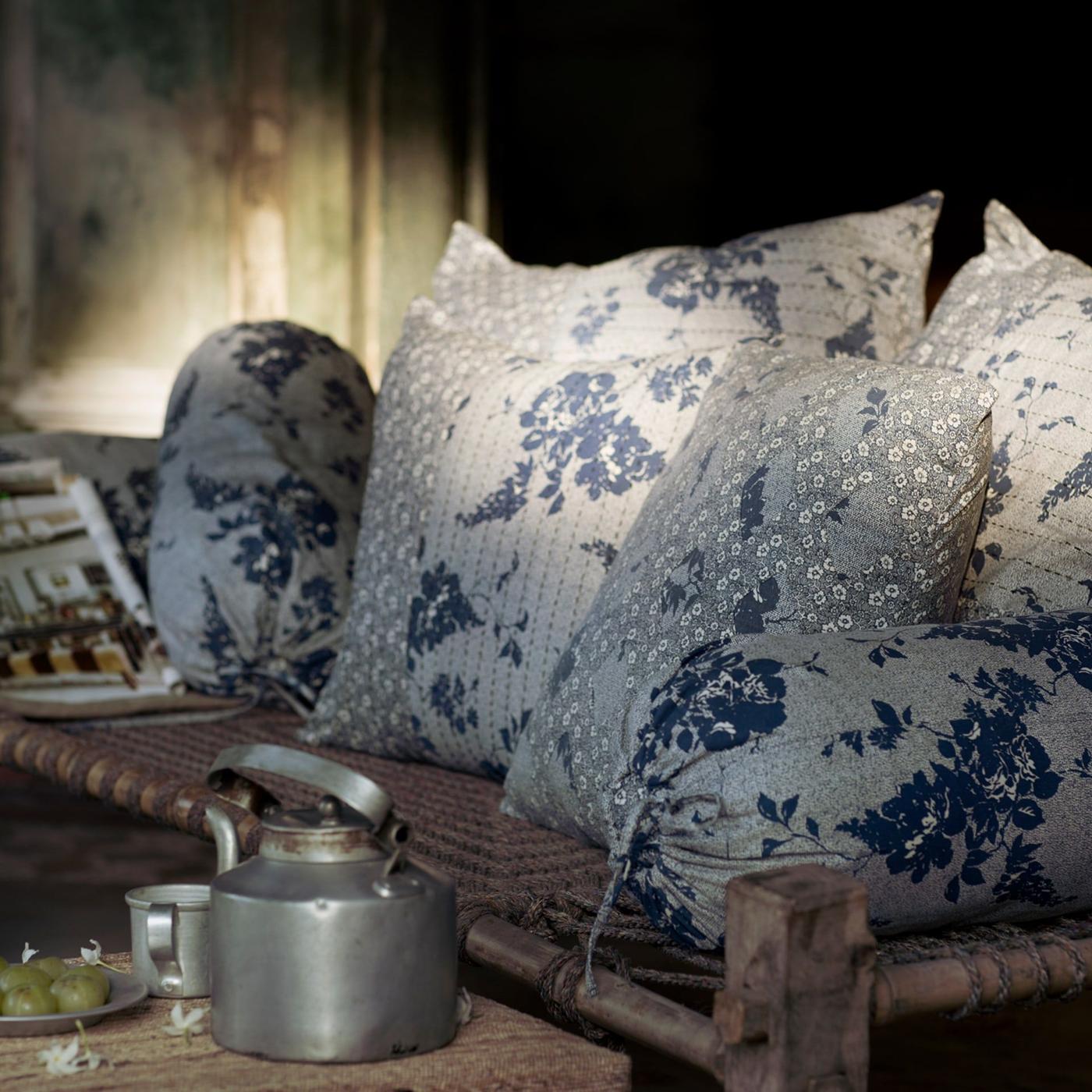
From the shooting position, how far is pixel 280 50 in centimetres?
341

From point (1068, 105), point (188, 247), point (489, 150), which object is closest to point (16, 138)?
point (188, 247)

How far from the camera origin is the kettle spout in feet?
2.89

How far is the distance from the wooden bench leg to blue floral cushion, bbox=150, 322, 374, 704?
117 cm

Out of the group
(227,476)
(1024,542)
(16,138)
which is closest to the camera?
(1024,542)

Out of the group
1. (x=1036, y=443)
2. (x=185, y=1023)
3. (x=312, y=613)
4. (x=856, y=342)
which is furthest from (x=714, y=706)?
(x=312, y=613)

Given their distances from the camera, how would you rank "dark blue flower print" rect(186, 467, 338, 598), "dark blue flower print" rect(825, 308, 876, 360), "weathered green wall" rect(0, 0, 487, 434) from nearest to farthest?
"dark blue flower print" rect(825, 308, 876, 360) → "dark blue flower print" rect(186, 467, 338, 598) → "weathered green wall" rect(0, 0, 487, 434)

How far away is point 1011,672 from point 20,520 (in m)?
1.50

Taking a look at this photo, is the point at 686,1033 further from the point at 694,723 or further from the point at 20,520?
the point at 20,520

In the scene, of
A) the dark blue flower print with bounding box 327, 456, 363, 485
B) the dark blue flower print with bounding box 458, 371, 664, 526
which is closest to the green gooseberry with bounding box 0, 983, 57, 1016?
the dark blue flower print with bounding box 458, 371, 664, 526

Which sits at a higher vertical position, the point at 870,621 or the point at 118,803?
the point at 870,621

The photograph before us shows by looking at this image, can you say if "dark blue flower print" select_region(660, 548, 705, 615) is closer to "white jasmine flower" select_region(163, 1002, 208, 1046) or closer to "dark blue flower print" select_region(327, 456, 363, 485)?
"white jasmine flower" select_region(163, 1002, 208, 1046)

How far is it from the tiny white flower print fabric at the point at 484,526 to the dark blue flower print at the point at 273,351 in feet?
1.28

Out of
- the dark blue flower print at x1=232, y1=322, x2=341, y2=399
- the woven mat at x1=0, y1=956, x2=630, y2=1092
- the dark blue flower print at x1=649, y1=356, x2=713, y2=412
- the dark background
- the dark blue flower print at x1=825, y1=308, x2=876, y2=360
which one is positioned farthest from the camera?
the dark background

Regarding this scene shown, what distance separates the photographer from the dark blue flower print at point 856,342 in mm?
1561
